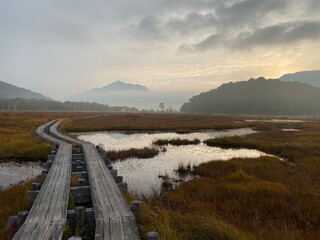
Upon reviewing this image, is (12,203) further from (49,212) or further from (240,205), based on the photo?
(240,205)

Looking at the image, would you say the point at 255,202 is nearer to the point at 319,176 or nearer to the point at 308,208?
the point at 308,208

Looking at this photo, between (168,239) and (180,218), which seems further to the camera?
(180,218)

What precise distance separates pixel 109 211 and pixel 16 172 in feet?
44.2

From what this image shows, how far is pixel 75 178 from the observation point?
1373 cm

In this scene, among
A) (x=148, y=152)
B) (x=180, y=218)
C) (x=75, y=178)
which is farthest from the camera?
(x=148, y=152)

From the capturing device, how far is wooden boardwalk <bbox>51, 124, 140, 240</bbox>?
664 centimetres

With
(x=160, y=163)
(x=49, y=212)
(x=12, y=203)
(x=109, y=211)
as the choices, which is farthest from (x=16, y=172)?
(x=109, y=211)

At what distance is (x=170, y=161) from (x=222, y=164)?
499 centimetres

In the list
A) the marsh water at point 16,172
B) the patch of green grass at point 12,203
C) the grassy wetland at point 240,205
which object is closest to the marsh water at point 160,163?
the grassy wetland at point 240,205

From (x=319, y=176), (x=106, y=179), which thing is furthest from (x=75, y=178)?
(x=319, y=176)

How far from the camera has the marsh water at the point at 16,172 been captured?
16.2 m

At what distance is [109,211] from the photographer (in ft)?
26.1

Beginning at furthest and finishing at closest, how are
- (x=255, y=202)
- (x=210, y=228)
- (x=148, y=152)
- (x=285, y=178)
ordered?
(x=148, y=152) < (x=285, y=178) < (x=255, y=202) < (x=210, y=228)

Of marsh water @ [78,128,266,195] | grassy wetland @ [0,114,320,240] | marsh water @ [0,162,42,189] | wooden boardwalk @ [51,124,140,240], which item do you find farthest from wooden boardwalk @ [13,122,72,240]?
marsh water @ [0,162,42,189]
